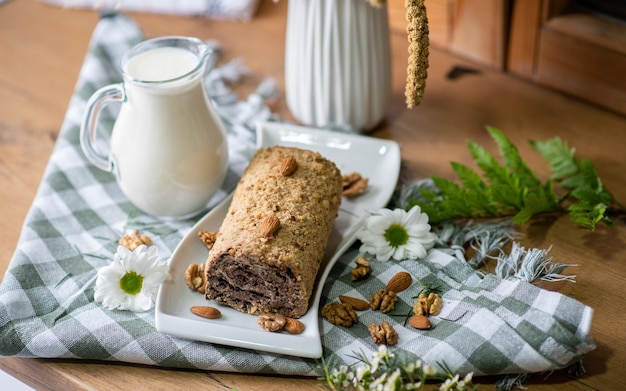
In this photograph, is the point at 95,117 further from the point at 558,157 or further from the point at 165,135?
the point at 558,157

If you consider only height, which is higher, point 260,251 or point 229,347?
point 260,251

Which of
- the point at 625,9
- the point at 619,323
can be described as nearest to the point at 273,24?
the point at 625,9

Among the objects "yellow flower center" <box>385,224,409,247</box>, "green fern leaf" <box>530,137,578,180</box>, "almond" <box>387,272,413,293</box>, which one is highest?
"green fern leaf" <box>530,137,578,180</box>

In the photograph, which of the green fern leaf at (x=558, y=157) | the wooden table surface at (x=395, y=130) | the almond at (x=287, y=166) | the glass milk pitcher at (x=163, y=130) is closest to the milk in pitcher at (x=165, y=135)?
the glass milk pitcher at (x=163, y=130)

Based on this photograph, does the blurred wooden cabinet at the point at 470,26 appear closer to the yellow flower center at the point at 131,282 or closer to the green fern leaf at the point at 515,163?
the green fern leaf at the point at 515,163

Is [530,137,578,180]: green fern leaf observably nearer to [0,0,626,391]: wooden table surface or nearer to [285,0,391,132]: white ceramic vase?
[0,0,626,391]: wooden table surface

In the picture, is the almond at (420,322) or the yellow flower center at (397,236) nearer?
the almond at (420,322)

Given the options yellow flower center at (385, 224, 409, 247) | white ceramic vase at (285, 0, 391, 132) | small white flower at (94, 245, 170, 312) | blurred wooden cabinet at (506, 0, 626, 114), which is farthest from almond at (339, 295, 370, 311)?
blurred wooden cabinet at (506, 0, 626, 114)

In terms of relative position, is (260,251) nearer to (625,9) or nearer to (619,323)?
(619,323)
